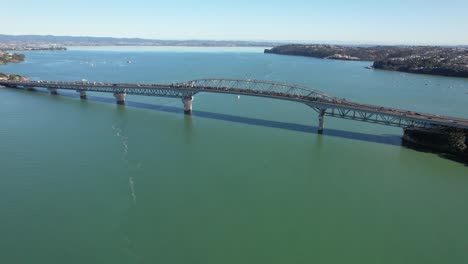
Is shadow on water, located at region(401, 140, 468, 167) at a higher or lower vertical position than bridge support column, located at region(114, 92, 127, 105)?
lower

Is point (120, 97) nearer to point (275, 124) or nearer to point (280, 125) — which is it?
point (275, 124)

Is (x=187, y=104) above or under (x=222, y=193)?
above

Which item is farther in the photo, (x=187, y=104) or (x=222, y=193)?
(x=187, y=104)

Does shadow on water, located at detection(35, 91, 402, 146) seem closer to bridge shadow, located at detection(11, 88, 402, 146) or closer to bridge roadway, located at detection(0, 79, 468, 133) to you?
bridge shadow, located at detection(11, 88, 402, 146)

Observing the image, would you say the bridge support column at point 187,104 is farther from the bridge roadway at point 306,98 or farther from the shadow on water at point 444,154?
the shadow on water at point 444,154

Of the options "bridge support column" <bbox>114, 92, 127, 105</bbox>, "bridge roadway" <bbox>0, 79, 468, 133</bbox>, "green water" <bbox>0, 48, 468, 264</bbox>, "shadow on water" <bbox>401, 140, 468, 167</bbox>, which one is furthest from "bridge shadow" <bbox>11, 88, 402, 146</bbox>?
"bridge roadway" <bbox>0, 79, 468, 133</bbox>

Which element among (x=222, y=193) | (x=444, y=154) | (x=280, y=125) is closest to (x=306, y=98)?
(x=280, y=125)

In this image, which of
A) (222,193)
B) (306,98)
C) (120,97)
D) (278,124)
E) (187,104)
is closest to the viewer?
(222,193)
